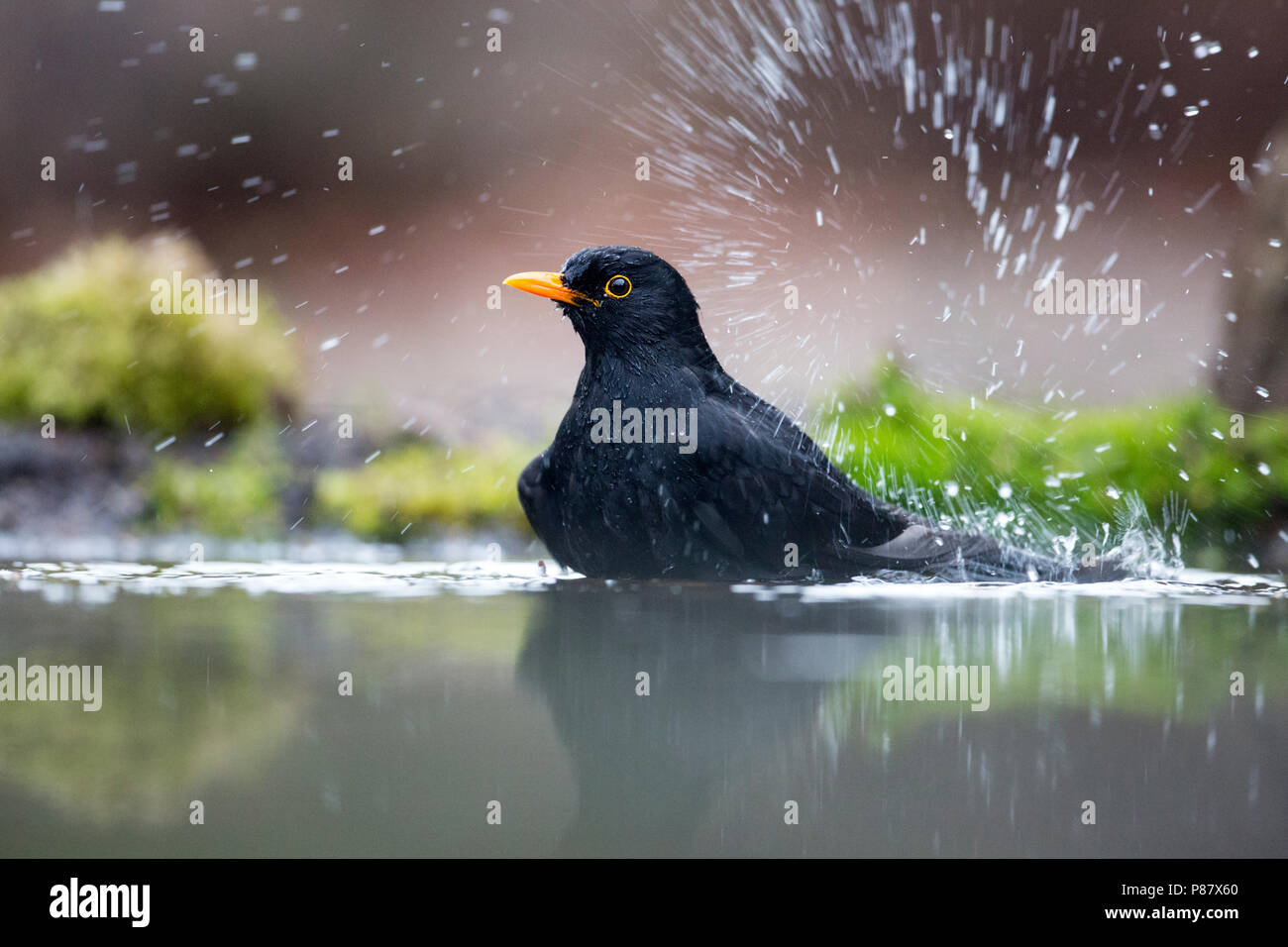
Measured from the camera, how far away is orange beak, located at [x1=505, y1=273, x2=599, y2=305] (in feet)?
11.1

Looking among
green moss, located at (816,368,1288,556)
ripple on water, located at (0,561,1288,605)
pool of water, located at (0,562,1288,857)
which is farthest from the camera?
green moss, located at (816,368,1288,556)

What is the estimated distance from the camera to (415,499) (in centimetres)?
594

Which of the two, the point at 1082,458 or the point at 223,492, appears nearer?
the point at 1082,458

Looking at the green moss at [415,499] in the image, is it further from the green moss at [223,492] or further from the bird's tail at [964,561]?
the bird's tail at [964,561]

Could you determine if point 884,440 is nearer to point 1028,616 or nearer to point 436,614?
point 1028,616

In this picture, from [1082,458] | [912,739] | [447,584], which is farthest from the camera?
[1082,458]

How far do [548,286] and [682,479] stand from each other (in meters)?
0.80

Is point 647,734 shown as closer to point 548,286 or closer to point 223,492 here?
point 548,286

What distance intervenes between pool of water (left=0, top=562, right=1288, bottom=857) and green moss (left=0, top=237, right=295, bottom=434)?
13.8 ft

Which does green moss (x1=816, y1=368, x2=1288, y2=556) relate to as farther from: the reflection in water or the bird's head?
the reflection in water

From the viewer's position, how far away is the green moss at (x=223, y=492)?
19.3 ft

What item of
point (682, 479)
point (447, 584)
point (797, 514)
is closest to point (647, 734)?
point (682, 479)

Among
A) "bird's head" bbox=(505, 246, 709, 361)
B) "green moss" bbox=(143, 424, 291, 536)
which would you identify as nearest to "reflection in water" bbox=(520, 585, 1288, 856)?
"bird's head" bbox=(505, 246, 709, 361)

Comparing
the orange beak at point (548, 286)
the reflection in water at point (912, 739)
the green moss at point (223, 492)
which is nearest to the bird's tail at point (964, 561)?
the reflection in water at point (912, 739)
